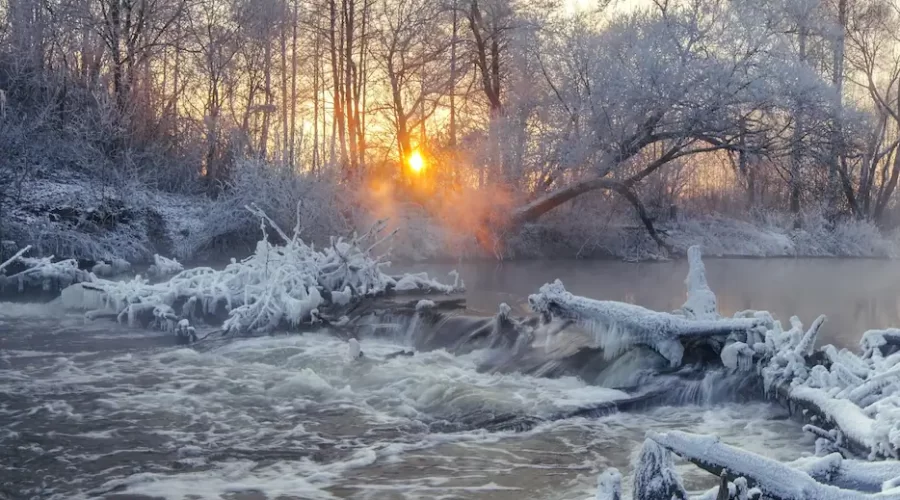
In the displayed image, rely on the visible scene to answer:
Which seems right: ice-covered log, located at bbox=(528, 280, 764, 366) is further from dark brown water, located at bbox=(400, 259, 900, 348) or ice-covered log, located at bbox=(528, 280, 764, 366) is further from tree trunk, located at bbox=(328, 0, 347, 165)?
tree trunk, located at bbox=(328, 0, 347, 165)

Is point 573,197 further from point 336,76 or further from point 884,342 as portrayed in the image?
point 884,342

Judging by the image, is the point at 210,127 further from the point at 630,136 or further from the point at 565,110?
the point at 630,136

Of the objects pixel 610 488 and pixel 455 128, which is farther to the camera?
pixel 455 128

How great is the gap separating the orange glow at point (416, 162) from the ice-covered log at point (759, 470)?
25368 millimetres

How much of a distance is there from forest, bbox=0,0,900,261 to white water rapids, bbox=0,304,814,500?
11.5m

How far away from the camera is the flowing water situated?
6766 mm

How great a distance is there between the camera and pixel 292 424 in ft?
27.8

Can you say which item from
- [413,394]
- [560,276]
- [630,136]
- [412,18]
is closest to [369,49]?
[412,18]

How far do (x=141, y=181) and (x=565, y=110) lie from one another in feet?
40.8

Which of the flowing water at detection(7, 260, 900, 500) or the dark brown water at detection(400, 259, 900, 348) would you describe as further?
the dark brown water at detection(400, 259, 900, 348)

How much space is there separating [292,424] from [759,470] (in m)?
5.28

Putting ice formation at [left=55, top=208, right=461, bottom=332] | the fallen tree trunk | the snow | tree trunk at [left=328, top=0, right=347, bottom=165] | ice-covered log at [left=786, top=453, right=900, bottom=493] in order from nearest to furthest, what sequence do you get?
ice-covered log at [left=786, top=453, right=900, bottom=493], ice formation at [left=55, top=208, right=461, bottom=332], the snow, the fallen tree trunk, tree trunk at [left=328, top=0, right=347, bottom=165]

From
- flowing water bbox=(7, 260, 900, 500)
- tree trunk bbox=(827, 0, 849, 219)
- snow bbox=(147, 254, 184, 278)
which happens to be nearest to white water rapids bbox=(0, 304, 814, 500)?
flowing water bbox=(7, 260, 900, 500)

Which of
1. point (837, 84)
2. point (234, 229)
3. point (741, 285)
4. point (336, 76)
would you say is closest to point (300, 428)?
point (741, 285)
